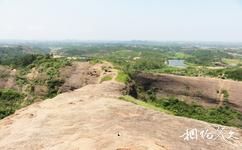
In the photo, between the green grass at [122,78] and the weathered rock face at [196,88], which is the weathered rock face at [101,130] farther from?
the weathered rock face at [196,88]

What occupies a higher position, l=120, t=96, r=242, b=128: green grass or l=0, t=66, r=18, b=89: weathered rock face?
l=0, t=66, r=18, b=89: weathered rock face

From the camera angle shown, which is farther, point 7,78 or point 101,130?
point 7,78

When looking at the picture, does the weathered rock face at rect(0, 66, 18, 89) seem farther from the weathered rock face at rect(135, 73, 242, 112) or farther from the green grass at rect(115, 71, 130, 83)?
the weathered rock face at rect(135, 73, 242, 112)

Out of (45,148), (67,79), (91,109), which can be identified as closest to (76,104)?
(91,109)

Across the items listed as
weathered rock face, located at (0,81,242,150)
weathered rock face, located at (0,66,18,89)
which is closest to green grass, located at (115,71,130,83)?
weathered rock face, located at (0,66,18,89)

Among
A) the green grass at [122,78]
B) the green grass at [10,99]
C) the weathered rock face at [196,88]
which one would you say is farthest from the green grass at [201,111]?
the green grass at [10,99]

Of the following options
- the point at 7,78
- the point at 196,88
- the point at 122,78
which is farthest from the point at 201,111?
the point at 7,78

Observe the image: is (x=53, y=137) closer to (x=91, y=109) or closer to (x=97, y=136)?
(x=97, y=136)

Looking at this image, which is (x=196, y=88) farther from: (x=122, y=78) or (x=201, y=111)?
(x=122, y=78)
